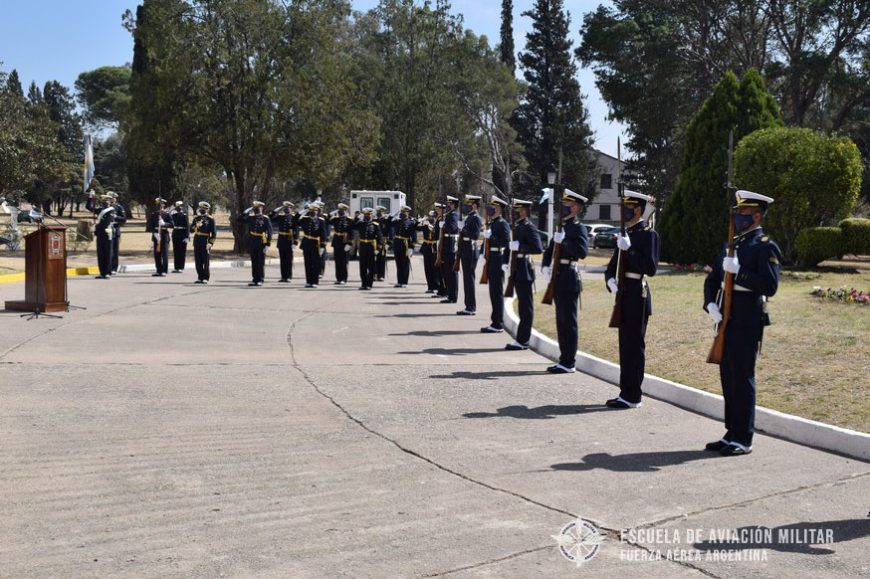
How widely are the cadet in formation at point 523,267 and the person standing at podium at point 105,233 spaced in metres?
12.7

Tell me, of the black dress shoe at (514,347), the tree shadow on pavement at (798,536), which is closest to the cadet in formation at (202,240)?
the black dress shoe at (514,347)

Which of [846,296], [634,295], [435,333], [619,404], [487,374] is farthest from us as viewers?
[846,296]

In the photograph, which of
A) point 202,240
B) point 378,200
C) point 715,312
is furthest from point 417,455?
point 378,200

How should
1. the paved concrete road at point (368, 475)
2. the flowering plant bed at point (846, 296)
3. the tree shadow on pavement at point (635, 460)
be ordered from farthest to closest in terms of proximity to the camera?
the flowering plant bed at point (846, 296)
the tree shadow on pavement at point (635, 460)
the paved concrete road at point (368, 475)

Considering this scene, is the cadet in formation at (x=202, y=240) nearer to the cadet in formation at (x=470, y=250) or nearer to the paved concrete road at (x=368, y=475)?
the cadet in formation at (x=470, y=250)

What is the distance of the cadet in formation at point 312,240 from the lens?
22.3 metres

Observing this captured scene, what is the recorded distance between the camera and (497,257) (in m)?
14.7

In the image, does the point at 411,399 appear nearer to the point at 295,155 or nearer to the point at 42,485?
the point at 42,485

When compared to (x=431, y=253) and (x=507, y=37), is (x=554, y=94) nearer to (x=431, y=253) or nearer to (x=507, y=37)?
(x=507, y=37)

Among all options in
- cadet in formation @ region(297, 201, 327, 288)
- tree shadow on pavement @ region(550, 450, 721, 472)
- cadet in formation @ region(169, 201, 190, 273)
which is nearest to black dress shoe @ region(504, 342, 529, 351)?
tree shadow on pavement @ region(550, 450, 721, 472)

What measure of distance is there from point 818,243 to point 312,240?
13.6 m

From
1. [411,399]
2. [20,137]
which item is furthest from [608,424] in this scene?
[20,137]

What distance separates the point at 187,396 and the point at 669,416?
14.6ft

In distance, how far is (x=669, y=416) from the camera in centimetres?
867
